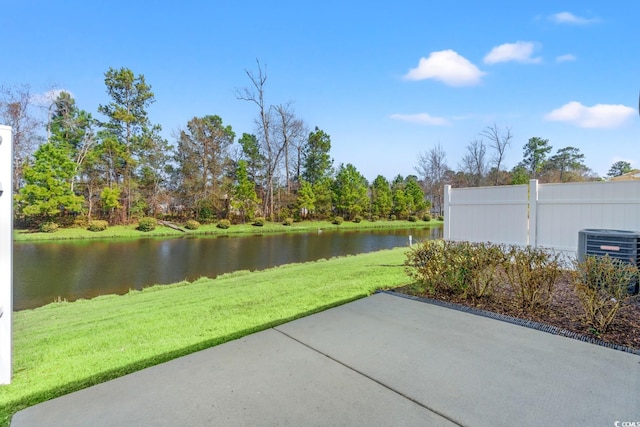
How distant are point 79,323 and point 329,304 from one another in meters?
3.02

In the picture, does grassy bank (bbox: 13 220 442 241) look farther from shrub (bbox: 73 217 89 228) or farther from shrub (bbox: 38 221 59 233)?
shrub (bbox: 73 217 89 228)

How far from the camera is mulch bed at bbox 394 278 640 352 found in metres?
2.59

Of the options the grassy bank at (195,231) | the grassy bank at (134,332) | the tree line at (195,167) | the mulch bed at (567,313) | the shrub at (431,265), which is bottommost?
the grassy bank at (195,231)

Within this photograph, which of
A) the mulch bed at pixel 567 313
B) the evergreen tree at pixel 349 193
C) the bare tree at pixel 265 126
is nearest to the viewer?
the mulch bed at pixel 567 313

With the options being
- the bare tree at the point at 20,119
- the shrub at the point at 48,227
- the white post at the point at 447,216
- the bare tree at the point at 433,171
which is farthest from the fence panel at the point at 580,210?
the bare tree at the point at 433,171

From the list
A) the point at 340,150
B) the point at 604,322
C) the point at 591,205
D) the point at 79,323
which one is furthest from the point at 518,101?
the point at 340,150

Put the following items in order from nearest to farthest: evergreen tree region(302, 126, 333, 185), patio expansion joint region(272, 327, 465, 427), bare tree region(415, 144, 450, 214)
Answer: patio expansion joint region(272, 327, 465, 427) → evergreen tree region(302, 126, 333, 185) → bare tree region(415, 144, 450, 214)

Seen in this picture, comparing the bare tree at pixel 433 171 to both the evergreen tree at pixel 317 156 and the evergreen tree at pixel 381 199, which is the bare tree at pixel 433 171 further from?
the evergreen tree at pixel 317 156

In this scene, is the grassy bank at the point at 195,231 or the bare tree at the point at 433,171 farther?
the bare tree at the point at 433,171

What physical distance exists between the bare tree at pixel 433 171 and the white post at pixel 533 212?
33338 millimetres

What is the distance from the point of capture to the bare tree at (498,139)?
28.6m

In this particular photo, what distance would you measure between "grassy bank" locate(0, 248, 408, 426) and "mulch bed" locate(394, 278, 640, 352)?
1.29 m

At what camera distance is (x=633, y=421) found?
1580 mm

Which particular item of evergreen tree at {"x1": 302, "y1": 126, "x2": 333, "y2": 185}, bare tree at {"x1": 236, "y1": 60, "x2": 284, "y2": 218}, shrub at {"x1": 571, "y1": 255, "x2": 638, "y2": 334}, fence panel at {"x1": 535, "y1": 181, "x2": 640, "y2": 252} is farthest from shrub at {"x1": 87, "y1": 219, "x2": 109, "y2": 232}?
shrub at {"x1": 571, "y1": 255, "x2": 638, "y2": 334}
